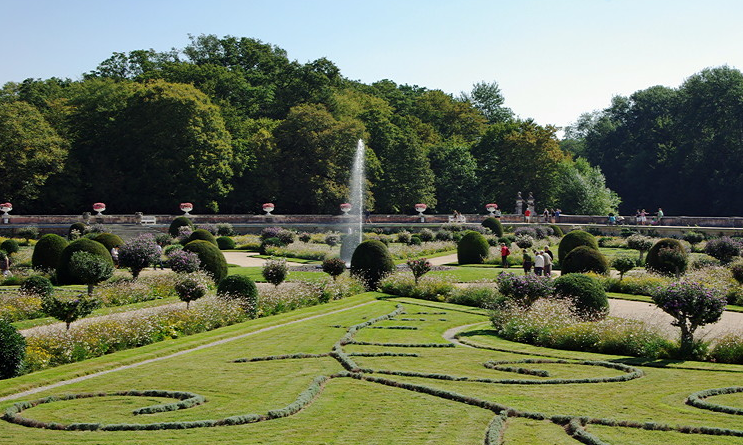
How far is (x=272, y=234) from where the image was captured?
4744 cm

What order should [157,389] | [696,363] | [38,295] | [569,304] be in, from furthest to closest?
[38,295]
[569,304]
[696,363]
[157,389]

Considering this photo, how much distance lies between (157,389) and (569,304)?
10848 millimetres

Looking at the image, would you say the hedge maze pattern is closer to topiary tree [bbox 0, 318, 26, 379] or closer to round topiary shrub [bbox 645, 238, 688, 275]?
topiary tree [bbox 0, 318, 26, 379]

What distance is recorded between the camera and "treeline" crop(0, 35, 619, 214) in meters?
62.7

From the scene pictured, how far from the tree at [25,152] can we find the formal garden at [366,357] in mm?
31568

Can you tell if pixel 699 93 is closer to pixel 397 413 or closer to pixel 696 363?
pixel 696 363

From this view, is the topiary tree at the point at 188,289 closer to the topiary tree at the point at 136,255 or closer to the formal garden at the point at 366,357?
the formal garden at the point at 366,357

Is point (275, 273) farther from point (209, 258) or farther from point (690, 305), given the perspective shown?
point (690, 305)

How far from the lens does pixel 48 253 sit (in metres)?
32.1

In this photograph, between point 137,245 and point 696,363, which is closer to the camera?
point 696,363

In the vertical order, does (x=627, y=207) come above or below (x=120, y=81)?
below

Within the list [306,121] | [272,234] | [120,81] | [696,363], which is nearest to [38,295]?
[696,363]

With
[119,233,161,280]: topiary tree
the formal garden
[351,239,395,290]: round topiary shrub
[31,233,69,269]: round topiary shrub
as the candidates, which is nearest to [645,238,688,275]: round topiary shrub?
the formal garden

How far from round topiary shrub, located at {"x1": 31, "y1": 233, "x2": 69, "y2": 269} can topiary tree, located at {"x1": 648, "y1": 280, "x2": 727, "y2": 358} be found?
24359mm
